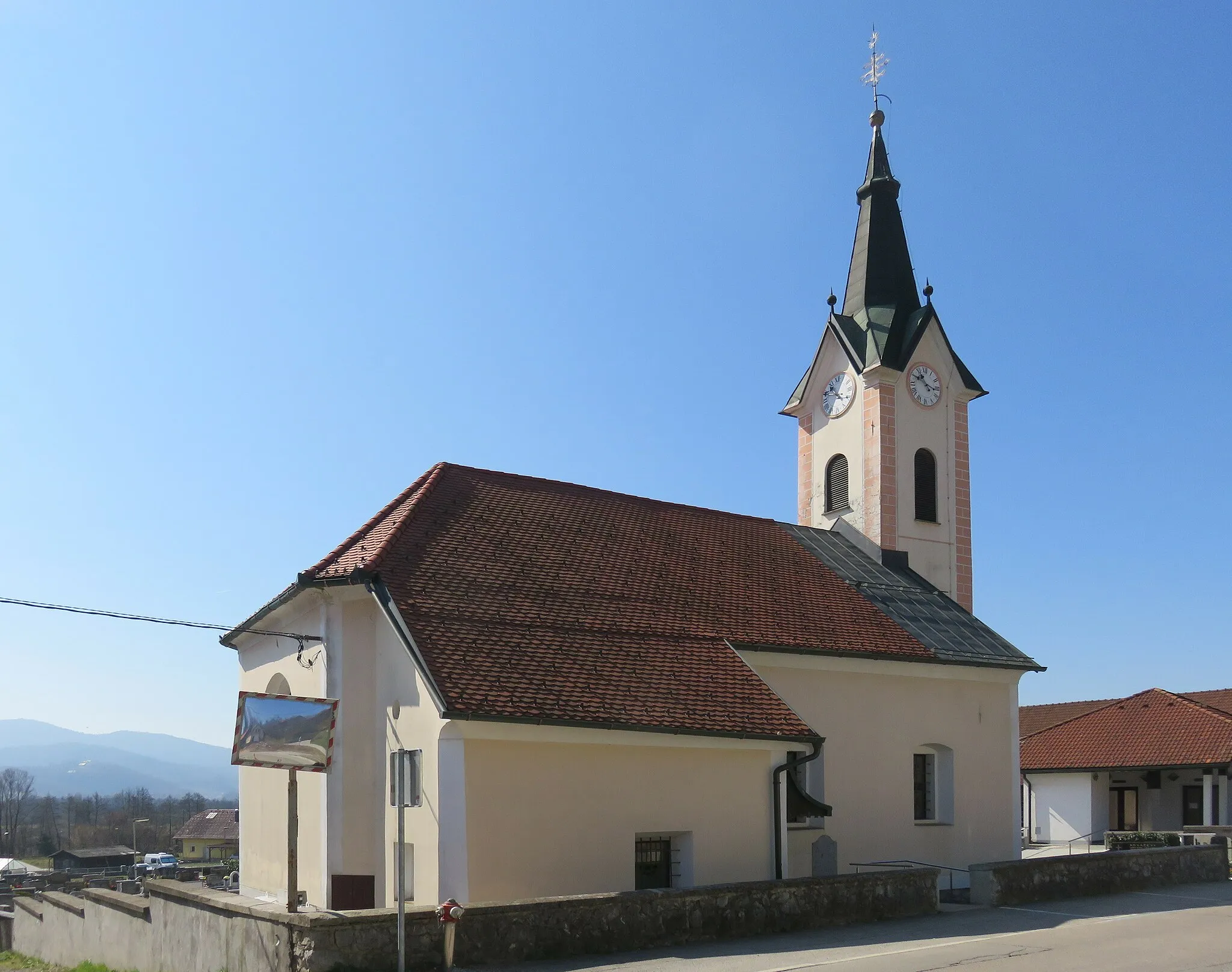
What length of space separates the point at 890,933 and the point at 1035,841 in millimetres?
25613

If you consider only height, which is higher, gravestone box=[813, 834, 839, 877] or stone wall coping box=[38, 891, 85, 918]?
gravestone box=[813, 834, 839, 877]

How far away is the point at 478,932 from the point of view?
1264 centimetres

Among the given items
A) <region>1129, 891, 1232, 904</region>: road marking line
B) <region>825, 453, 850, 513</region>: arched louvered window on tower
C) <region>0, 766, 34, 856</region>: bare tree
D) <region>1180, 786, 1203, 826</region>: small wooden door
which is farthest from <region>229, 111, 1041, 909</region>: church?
<region>0, 766, 34, 856</region>: bare tree

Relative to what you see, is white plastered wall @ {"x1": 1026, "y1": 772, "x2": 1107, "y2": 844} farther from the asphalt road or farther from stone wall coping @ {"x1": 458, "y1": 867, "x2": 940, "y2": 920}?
stone wall coping @ {"x1": 458, "y1": 867, "x2": 940, "y2": 920}

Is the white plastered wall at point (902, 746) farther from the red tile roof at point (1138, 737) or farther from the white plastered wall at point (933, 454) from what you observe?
the red tile roof at point (1138, 737)

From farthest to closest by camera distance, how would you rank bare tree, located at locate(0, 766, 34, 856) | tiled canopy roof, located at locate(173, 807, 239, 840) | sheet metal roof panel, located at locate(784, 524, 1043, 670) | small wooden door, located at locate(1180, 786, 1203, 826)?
1. bare tree, located at locate(0, 766, 34, 856)
2. tiled canopy roof, located at locate(173, 807, 239, 840)
3. small wooden door, located at locate(1180, 786, 1203, 826)
4. sheet metal roof panel, located at locate(784, 524, 1043, 670)

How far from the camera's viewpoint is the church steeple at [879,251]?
30953 millimetres

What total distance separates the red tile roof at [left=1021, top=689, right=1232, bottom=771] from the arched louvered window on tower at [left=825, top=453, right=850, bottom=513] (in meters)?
13.6

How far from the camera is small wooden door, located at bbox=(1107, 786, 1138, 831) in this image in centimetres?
3747

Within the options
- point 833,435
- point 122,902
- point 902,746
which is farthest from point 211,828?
point 122,902

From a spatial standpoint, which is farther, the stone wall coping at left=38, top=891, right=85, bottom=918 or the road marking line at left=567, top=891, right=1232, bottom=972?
the stone wall coping at left=38, top=891, right=85, bottom=918

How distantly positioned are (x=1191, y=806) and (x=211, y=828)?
271 ft

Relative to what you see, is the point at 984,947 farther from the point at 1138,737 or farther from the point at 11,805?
the point at 11,805

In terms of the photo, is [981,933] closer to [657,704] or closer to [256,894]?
[657,704]
